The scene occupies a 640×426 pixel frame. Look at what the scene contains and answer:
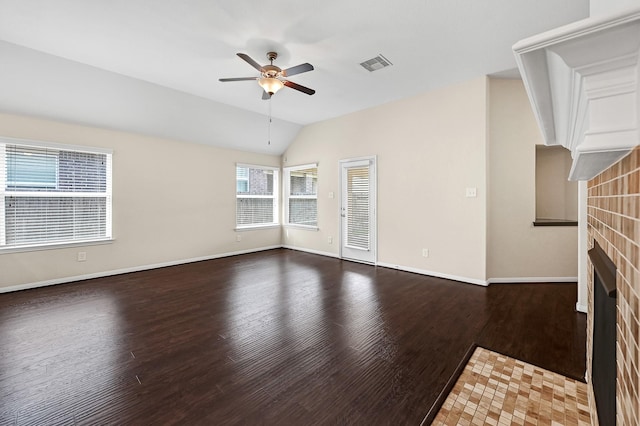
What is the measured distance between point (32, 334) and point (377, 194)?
452cm

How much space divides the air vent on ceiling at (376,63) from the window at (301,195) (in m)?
2.71

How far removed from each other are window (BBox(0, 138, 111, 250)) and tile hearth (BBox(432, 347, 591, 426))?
199 inches

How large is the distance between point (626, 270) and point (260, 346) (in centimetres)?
222

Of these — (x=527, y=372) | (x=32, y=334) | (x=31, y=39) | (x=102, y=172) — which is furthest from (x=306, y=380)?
(x=102, y=172)

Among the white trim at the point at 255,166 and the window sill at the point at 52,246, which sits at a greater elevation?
the white trim at the point at 255,166

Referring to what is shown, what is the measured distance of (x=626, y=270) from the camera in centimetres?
76

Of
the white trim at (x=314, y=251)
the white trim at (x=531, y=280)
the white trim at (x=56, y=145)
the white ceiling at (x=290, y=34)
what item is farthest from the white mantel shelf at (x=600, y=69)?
the white trim at (x=56, y=145)

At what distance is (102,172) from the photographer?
172 inches

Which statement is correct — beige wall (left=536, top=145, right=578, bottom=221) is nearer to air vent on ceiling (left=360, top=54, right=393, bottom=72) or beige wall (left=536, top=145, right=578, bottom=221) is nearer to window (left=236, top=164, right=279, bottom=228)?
air vent on ceiling (left=360, top=54, right=393, bottom=72)

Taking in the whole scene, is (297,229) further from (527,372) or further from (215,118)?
(527,372)

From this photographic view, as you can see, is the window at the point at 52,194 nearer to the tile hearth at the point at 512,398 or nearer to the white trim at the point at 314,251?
the white trim at the point at 314,251

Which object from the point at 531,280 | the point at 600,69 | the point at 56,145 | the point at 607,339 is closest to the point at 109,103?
the point at 56,145

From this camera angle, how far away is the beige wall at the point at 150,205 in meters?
3.83

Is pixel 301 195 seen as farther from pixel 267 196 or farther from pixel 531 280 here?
pixel 531 280
